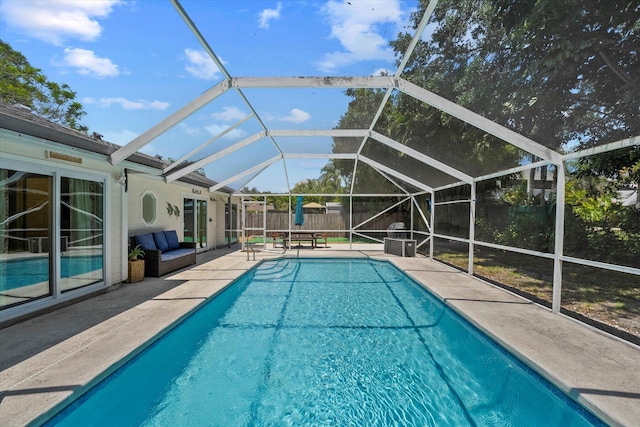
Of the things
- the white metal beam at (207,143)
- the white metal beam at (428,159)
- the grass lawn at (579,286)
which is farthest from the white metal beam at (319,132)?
the grass lawn at (579,286)

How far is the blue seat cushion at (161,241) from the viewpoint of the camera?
8.05 metres

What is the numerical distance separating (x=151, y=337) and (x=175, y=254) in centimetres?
482

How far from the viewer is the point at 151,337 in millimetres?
3752

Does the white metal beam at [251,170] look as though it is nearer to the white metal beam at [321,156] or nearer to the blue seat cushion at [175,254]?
the white metal beam at [321,156]

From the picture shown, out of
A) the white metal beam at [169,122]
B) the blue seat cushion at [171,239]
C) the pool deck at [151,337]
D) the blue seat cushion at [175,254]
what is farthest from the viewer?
the blue seat cushion at [171,239]

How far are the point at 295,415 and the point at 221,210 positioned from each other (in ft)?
40.3

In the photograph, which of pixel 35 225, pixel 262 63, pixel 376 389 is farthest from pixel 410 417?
pixel 35 225

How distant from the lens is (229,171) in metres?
10.8

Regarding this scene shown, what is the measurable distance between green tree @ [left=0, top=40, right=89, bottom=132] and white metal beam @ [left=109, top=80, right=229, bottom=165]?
14.4 meters

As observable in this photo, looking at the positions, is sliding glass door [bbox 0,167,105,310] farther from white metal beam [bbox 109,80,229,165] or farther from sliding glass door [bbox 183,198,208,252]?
sliding glass door [bbox 183,198,208,252]

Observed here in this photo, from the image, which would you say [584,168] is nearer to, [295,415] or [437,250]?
[295,415]

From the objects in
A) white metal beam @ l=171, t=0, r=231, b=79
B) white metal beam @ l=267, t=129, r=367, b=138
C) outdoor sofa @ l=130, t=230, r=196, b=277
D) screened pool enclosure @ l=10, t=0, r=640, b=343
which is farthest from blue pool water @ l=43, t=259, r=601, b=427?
white metal beam @ l=267, t=129, r=367, b=138

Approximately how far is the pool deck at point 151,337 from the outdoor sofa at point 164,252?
93 cm

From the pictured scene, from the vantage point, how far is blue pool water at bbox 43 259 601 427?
2.72 meters
